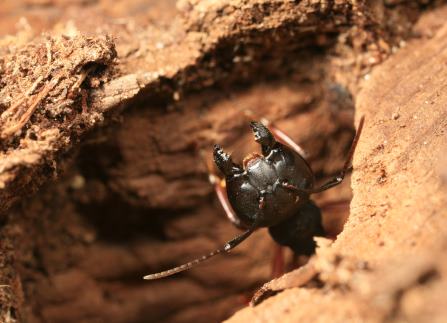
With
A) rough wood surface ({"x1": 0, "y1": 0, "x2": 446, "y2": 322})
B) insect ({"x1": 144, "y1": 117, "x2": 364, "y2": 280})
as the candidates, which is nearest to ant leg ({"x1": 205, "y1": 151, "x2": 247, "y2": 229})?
rough wood surface ({"x1": 0, "y1": 0, "x2": 446, "y2": 322})

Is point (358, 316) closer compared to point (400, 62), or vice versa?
point (358, 316)

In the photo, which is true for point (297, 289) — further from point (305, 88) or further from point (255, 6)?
point (305, 88)

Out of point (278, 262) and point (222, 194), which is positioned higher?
point (222, 194)

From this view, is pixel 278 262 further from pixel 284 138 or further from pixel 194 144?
pixel 194 144

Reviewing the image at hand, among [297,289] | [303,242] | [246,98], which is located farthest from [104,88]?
[303,242]

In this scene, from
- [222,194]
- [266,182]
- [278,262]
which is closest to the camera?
[266,182]

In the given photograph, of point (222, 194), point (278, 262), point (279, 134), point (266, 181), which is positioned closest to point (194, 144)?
point (222, 194)

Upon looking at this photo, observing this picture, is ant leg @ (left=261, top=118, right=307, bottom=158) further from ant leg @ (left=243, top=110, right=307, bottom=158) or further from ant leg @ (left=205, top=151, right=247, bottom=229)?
ant leg @ (left=205, top=151, right=247, bottom=229)
